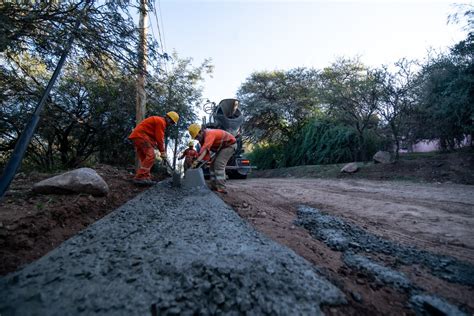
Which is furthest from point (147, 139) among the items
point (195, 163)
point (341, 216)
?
point (341, 216)

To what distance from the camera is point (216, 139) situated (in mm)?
5137

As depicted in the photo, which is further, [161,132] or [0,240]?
[161,132]

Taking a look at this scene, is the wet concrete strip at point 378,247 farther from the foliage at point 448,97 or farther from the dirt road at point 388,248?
the foliage at point 448,97

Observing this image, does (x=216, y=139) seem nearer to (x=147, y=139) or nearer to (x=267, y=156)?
(x=147, y=139)

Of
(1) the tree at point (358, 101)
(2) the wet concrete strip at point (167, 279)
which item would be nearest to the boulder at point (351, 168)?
(1) the tree at point (358, 101)

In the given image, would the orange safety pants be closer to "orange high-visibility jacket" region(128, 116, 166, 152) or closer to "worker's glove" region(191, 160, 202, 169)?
"orange high-visibility jacket" region(128, 116, 166, 152)

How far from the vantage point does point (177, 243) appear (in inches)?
74.0

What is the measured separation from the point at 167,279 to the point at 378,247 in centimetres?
188

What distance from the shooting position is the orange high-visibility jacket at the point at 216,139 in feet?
15.9

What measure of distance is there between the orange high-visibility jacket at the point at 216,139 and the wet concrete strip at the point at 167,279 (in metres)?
2.92

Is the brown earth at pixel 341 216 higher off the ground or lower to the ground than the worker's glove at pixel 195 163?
lower

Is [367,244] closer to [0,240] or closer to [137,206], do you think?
[137,206]

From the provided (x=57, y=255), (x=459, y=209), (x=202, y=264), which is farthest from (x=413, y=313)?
(x=459, y=209)

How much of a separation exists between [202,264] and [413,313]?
1176 mm
